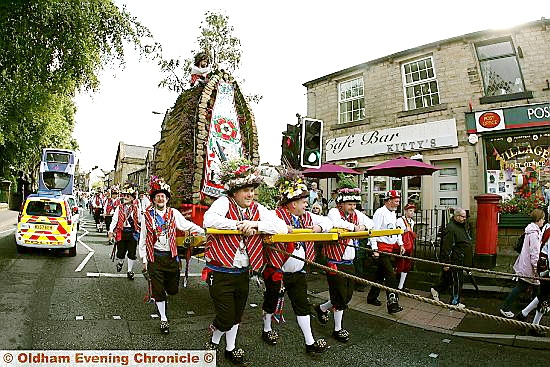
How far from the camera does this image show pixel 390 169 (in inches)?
401

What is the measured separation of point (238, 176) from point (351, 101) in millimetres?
11466

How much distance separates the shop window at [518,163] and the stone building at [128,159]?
210 feet

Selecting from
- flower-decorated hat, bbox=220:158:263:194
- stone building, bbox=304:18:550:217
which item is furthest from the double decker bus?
flower-decorated hat, bbox=220:158:263:194

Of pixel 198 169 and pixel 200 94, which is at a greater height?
pixel 200 94

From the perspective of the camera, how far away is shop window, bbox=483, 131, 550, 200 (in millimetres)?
10516

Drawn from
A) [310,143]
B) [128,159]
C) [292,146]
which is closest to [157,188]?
[292,146]

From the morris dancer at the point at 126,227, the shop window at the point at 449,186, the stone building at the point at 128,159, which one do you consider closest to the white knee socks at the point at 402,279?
the morris dancer at the point at 126,227

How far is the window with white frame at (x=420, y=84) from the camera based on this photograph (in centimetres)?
1262

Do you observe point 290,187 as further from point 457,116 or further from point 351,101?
point 351,101

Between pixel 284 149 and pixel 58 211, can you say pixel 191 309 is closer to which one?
pixel 284 149

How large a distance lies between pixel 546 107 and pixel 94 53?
450 inches

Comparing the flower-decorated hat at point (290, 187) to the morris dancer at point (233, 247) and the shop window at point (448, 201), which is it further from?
the shop window at point (448, 201)

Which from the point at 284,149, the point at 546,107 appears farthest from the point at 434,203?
the point at 284,149

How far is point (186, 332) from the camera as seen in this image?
16.5ft
